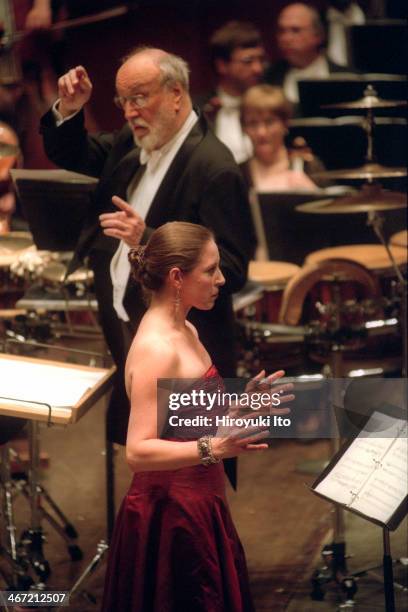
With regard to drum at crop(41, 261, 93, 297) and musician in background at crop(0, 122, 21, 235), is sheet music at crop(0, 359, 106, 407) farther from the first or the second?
drum at crop(41, 261, 93, 297)

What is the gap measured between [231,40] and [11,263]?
280 centimetres

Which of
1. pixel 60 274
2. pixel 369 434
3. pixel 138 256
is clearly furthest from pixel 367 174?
pixel 138 256

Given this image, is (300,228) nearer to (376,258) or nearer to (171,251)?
(376,258)

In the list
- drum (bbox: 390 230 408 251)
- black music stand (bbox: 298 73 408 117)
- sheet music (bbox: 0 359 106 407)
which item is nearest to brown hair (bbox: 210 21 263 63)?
black music stand (bbox: 298 73 408 117)

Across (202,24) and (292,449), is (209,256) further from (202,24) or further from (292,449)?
(202,24)

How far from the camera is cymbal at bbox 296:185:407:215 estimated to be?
4.82m

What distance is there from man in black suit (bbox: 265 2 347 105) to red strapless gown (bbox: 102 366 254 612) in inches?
156

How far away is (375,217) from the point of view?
4.93 metres

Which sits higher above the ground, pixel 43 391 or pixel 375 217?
pixel 375 217

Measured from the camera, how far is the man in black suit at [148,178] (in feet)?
13.1

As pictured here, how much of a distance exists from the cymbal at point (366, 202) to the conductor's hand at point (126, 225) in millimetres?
1308

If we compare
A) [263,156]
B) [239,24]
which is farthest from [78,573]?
[239,24]

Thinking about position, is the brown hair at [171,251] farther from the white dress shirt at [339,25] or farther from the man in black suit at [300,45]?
the white dress shirt at [339,25]

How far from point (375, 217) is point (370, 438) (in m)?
1.45
